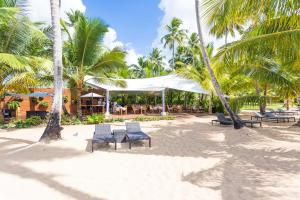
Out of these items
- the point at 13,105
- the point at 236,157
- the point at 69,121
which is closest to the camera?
the point at 236,157

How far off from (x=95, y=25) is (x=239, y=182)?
1237 cm

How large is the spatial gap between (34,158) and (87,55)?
9.36 m

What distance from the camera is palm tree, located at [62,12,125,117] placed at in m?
14.6

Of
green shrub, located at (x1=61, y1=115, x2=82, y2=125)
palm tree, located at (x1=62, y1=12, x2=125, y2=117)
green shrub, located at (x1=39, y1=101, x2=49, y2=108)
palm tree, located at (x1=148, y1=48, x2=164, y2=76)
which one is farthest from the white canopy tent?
palm tree, located at (x1=148, y1=48, x2=164, y2=76)

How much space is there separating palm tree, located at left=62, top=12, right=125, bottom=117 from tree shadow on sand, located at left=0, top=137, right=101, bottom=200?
6457mm

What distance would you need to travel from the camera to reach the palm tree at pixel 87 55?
1462cm

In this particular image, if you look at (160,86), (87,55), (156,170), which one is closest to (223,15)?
(156,170)

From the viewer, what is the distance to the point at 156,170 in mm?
5918

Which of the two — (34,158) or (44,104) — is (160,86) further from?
(34,158)

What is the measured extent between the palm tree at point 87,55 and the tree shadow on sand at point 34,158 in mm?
6457

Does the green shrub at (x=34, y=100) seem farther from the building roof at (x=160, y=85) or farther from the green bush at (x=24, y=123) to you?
the green bush at (x=24, y=123)

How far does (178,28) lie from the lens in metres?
37.6

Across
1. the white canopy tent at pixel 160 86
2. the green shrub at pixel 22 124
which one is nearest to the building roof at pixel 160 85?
the white canopy tent at pixel 160 86

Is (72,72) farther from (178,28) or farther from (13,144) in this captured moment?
(178,28)
